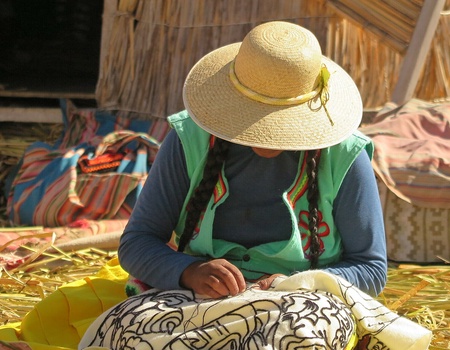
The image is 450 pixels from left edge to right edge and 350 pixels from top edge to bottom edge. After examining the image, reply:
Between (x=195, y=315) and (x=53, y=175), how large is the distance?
261cm

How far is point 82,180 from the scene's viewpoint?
193 inches

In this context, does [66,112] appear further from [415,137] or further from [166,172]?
[166,172]

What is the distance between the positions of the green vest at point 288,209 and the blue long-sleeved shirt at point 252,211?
28mm

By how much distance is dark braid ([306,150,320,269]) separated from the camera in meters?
2.82

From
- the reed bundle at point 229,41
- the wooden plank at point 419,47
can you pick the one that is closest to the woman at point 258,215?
the wooden plank at point 419,47

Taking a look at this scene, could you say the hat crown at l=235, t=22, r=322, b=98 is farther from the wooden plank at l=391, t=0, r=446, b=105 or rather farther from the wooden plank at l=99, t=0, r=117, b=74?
the wooden plank at l=99, t=0, r=117, b=74

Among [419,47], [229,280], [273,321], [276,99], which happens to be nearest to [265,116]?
[276,99]

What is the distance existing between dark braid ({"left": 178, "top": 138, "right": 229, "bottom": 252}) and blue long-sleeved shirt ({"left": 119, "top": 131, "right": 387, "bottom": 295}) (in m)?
0.05

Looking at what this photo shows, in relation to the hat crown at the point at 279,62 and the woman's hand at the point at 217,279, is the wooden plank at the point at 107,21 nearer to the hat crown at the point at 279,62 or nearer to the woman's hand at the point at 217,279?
the hat crown at the point at 279,62

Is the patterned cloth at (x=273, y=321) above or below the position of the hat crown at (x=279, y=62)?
below

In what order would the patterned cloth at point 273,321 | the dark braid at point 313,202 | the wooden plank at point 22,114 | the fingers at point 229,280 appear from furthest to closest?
the wooden plank at point 22,114 < the dark braid at point 313,202 < the fingers at point 229,280 < the patterned cloth at point 273,321

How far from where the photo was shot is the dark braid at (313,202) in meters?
2.82

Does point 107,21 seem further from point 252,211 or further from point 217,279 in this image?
point 217,279

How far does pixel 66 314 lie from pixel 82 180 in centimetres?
191
